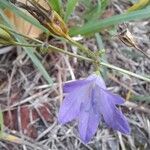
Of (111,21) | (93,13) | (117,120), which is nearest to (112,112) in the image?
(117,120)

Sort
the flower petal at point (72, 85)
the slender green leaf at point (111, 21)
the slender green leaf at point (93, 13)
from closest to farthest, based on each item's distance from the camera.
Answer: the flower petal at point (72, 85) → the slender green leaf at point (111, 21) → the slender green leaf at point (93, 13)

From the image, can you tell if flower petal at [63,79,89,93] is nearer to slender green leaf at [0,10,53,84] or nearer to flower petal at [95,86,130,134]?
flower petal at [95,86,130,134]

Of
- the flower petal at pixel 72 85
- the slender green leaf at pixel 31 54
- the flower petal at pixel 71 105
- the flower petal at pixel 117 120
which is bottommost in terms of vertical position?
the flower petal at pixel 117 120

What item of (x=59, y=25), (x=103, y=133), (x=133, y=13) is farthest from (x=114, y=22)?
(x=103, y=133)

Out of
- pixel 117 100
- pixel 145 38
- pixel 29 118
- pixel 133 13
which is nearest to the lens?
pixel 117 100

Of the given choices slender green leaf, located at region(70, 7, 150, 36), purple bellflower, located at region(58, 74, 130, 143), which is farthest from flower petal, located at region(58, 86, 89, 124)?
slender green leaf, located at region(70, 7, 150, 36)

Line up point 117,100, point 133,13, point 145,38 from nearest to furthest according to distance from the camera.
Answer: point 117,100
point 133,13
point 145,38

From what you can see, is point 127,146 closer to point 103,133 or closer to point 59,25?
point 103,133

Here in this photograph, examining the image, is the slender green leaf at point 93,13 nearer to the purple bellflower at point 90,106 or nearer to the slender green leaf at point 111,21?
the slender green leaf at point 111,21

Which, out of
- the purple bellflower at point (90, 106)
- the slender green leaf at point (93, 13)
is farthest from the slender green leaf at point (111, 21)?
the purple bellflower at point (90, 106)
